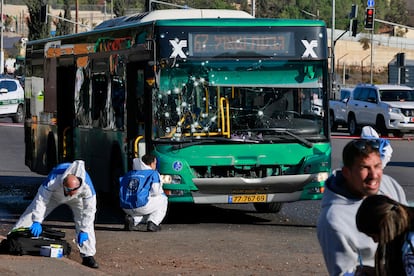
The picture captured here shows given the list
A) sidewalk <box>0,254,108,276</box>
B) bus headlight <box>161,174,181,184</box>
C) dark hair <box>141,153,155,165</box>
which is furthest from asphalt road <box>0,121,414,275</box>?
dark hair <box>141,153,155,165</box>

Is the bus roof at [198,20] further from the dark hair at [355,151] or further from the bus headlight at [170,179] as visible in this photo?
the dark hair at [355,151]

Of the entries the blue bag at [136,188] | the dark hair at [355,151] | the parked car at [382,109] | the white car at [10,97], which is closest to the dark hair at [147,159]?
the blue bag at [136,188]

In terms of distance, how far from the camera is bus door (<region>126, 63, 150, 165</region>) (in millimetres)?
14789

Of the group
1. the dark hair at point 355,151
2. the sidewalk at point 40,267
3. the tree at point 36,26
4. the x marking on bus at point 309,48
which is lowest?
the sidewalk at point 40,267

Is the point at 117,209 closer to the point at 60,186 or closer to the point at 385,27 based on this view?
the point at 60,186

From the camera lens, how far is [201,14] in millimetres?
16000

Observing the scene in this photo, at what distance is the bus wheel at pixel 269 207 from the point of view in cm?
1630

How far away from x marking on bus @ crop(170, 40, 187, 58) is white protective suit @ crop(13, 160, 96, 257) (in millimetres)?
3413

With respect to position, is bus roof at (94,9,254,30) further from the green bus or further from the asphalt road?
the asphalt road

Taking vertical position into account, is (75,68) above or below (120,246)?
above

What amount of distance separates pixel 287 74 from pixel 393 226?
10287mm

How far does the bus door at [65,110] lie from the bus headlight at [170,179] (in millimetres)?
4484

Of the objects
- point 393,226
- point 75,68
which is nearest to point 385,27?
point 75,68

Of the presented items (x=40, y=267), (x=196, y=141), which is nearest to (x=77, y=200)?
(x=40, y=267)
